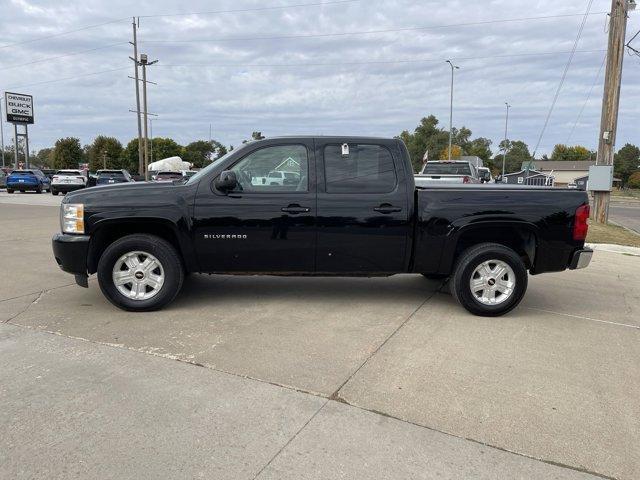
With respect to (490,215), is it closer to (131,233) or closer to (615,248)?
(131,233)

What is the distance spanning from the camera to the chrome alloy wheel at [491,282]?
5.45 meters

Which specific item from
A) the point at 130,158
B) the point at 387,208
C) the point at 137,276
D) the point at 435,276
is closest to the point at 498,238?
the point at 435,276

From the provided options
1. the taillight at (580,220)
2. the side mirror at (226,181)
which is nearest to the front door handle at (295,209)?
the side mirror at (226,181)

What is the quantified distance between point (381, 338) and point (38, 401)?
107 inches

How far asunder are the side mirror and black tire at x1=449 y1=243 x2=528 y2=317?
2.47 meters

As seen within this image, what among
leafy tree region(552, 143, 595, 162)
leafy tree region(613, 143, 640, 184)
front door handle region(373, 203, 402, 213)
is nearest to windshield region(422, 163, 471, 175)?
front door handle region(373, 203, 402, 213)

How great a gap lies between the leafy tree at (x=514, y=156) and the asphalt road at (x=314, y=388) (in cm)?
12031

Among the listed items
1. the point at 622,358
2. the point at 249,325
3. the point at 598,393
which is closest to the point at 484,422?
the point at 598,393

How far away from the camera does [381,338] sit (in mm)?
4711

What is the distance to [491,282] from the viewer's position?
5457 mm

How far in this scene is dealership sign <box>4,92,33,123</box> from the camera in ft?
169

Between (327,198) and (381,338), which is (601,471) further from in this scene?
(327,198)

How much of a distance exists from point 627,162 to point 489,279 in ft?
379

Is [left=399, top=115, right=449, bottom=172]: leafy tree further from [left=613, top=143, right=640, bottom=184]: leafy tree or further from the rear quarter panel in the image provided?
the rear quarter panel
